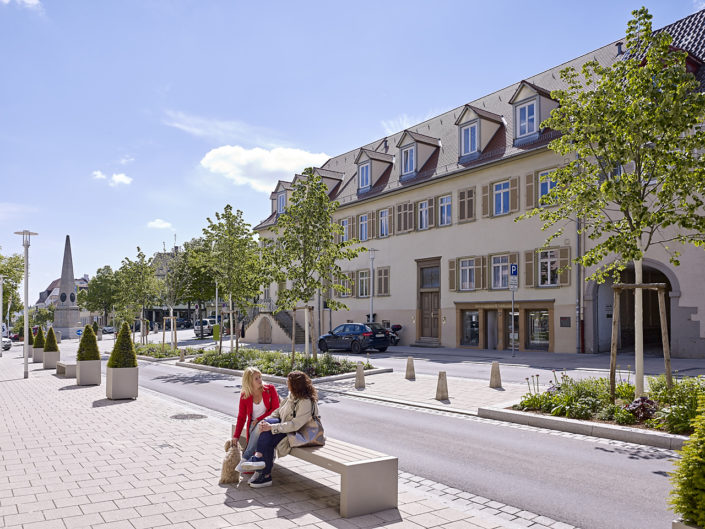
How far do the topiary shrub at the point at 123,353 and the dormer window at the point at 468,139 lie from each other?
72.4ft

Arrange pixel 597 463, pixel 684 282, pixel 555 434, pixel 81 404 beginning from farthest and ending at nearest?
pixel 684 282
pixel 81 404
pixel 555 434
pixel 597 463

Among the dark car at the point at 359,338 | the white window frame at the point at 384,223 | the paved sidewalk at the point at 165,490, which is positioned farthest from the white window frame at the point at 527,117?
the paved sidewalk at the point at 165,490

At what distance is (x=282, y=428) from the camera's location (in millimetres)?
6383

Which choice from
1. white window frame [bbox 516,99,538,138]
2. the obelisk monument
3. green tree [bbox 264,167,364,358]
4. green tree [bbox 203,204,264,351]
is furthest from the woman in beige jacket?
the obelisk monument

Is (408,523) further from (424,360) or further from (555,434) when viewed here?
(424,360)

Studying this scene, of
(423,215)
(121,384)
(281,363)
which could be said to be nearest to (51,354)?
(281,363)

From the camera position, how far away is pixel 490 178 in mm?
29812

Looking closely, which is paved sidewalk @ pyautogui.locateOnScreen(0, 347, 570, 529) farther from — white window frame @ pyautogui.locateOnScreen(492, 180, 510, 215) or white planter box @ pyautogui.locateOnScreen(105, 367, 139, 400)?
white window frame @ pyautogui.locateOnScreen(492, 180, 510, 215)

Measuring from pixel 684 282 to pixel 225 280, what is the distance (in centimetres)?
1789

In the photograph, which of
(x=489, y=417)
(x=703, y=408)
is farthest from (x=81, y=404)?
(x=703, y=408)

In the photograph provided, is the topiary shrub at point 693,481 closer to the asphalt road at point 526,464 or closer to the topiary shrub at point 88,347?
the asphalt road at point 526,464

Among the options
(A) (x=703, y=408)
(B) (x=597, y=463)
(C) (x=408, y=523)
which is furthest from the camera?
(B) (x=597, y=463)

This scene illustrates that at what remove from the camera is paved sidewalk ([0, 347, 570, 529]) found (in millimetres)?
5453

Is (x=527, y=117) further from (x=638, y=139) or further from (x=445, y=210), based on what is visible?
(x=638, y=139)
